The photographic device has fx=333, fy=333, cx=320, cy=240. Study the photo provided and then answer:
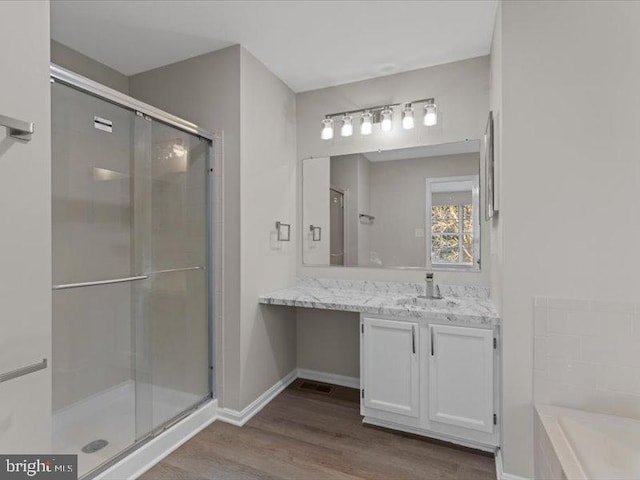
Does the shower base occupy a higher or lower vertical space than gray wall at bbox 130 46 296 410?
lower

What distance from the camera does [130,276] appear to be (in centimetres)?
207

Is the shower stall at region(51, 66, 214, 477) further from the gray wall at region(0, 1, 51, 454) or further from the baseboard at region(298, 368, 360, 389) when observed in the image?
the baseboard at region(298, 368, 360, 389)

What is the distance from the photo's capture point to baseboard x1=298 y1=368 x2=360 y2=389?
113 inches

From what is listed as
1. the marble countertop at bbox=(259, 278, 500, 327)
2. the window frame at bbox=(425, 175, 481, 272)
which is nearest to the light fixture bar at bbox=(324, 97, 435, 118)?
the window frame at bbox=(425, 175, 481, 272)

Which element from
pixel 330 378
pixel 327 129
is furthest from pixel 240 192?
pixel 330 378

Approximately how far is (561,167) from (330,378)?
234 centimetres

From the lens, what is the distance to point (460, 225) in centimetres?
260

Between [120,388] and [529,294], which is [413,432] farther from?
[120,388]

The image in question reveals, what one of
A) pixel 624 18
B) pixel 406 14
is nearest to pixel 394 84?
pixel 406 14

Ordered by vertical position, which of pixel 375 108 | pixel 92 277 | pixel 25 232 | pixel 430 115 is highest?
pixel 375 108

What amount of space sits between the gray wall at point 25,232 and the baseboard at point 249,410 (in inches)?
48.3

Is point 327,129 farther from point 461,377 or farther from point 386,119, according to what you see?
point 461,377

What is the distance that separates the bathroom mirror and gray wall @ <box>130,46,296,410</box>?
1.42 feet

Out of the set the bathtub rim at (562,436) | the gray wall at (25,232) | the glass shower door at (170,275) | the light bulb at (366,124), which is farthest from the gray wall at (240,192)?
the bathtub rim at (562,436)
